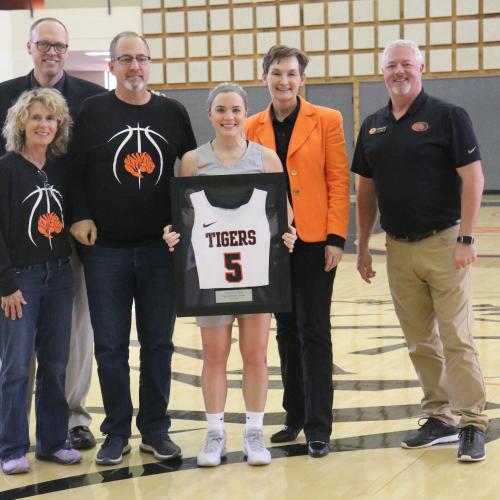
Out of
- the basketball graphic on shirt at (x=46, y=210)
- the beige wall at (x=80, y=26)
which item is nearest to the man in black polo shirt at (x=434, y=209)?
the basketball graphic on shirt at (x=46, y=210)

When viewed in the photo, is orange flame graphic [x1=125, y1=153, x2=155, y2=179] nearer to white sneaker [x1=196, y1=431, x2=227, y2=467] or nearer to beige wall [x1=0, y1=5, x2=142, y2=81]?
white sneaker [x1=196, y1=431, x2=227, y2=467]

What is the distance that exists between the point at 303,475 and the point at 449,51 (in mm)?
14647

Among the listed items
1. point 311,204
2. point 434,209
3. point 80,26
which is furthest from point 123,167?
point 80,26

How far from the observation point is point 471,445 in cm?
375

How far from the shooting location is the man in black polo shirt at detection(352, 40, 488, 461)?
147 inches

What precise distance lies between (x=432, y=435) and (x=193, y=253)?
4.11 feet

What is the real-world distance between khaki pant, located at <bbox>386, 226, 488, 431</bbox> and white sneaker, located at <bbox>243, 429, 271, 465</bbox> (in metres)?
0.78

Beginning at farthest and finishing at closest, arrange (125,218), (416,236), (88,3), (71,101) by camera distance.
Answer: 1. (88,3)
2. (71,101)
3. (416,236)
4. (125,218)

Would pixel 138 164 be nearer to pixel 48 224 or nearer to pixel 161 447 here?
pixel 48 224

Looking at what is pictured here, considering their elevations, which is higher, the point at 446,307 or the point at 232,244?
the point at 232,244

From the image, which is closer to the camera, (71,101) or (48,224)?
(48,224)

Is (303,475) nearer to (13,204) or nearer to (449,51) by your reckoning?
(13,204)

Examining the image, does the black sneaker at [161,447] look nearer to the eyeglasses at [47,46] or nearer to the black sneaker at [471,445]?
the black sneaker at [471,445]

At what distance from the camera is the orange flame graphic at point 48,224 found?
370 centimetres
